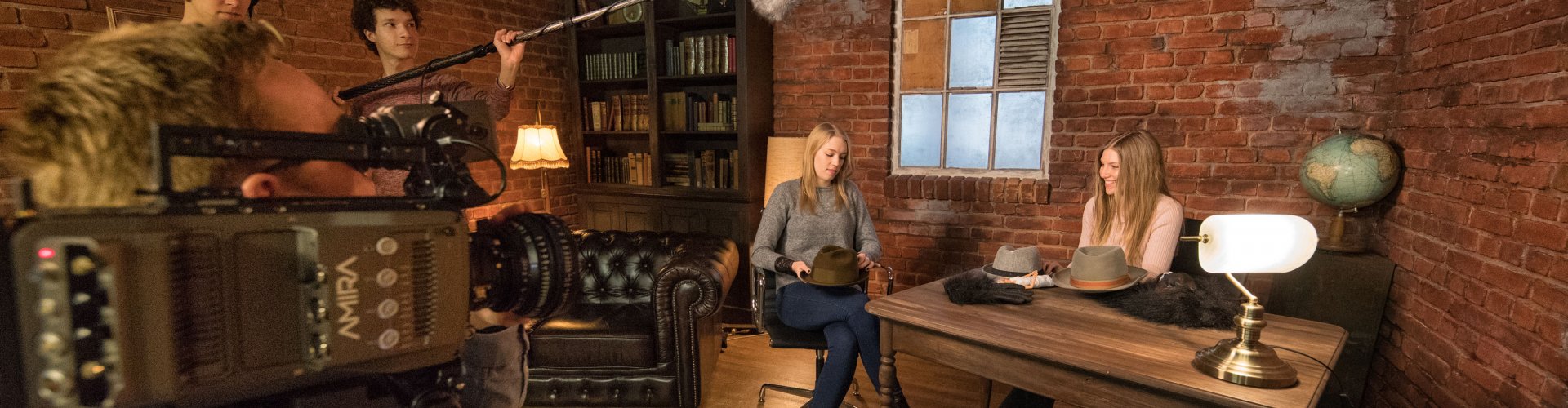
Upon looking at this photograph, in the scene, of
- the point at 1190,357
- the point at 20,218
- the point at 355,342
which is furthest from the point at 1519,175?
the point at 20,218

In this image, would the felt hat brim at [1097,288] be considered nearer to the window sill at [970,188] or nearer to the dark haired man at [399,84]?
the window sill at [970,188]

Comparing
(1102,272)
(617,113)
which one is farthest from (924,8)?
(1102,272)

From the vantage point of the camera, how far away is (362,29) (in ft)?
6.68

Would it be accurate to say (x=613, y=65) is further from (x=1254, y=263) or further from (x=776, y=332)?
(x=1254, y=263)

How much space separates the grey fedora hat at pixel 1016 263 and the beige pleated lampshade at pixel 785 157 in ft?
4.03

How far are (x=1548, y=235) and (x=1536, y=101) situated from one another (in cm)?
33

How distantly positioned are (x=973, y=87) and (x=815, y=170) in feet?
4.10

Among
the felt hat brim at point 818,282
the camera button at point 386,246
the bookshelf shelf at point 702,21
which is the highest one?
the bookshelf shelf at point 702,21

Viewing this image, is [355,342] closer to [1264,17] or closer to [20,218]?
[20,218]

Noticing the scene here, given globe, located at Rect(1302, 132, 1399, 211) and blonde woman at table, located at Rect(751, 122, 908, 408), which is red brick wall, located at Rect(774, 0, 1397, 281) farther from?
blonde woman at table, located at Rect(751, 122, 908, 408)

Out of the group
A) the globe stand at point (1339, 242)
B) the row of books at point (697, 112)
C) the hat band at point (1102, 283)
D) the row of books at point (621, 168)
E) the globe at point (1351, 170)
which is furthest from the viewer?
the row of books at point (621, 168)

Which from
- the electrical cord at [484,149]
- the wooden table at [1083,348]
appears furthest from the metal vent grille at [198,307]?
the wooden table at [1083,348]

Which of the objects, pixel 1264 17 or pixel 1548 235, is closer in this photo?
pixel 1548 235

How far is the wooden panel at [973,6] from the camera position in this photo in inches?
123
